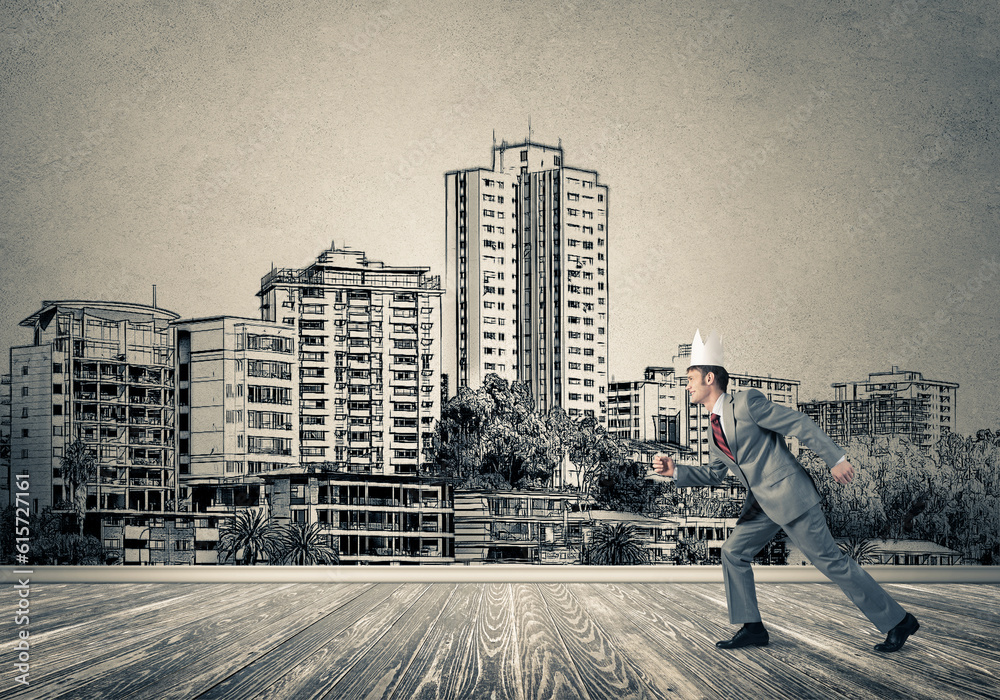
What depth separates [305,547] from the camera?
4.92 meters

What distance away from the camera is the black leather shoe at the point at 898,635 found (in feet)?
8.08

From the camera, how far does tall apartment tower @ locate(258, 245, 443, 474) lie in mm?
5023

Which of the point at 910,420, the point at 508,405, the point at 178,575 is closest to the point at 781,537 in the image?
the point at 910,420

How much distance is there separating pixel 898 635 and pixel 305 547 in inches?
132

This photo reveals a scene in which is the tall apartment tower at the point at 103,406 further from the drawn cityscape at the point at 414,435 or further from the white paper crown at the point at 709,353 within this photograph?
the white paper crown at the point at 709,353

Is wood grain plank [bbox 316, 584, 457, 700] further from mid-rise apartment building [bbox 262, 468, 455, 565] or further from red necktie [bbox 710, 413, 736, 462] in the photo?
mid-rise apartment building [bbox 262, 468, 455, 565]

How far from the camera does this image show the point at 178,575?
482 cm

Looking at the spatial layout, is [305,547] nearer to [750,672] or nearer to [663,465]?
[663,465]

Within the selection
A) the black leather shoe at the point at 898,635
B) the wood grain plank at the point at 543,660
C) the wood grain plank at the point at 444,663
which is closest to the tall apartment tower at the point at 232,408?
the wood grain plank at the point at 444,663

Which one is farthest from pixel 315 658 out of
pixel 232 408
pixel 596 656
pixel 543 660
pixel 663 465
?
pixel 232 408

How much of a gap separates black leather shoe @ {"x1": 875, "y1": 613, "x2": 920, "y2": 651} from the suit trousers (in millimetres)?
16

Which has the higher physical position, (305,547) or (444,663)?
(444,663)

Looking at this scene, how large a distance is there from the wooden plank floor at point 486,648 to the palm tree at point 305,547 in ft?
2.61

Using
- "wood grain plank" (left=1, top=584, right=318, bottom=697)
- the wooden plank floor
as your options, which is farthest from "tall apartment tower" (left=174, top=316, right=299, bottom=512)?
the wooden plank floor
